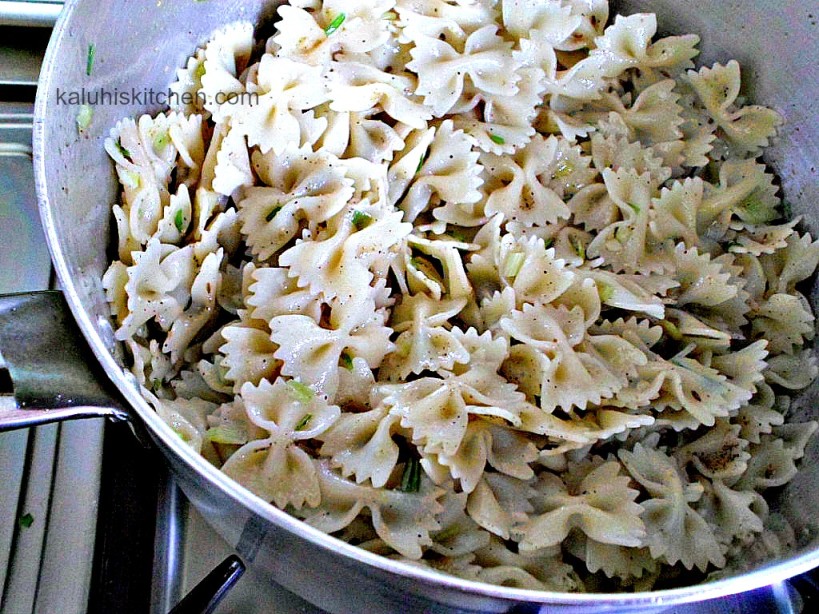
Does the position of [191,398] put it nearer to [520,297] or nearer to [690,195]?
[520,297]

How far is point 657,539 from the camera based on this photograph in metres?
1.10

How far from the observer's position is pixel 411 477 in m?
1.09

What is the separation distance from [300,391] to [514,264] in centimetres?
41

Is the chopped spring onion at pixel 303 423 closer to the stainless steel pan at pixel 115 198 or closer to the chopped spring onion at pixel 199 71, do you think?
the stainless steel pan at pixel 115 198

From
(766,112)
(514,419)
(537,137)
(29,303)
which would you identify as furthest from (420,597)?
(766,112)

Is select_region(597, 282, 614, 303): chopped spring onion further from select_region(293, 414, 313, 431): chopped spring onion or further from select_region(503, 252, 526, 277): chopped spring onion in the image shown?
select_region(293, 414, 313, 431): chopped spring onion

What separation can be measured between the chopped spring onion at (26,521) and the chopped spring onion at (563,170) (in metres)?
1.04

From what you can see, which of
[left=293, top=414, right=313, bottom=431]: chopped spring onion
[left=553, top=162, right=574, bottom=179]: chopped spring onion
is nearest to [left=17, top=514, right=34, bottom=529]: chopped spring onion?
[left=293, top=414, right=313, bottom=431]: chopped spring onion

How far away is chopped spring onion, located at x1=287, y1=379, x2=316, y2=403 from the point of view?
3.68 feet

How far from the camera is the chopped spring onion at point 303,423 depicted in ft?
3.57

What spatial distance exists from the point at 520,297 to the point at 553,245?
0.55 ft

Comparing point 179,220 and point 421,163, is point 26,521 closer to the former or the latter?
point 179,220

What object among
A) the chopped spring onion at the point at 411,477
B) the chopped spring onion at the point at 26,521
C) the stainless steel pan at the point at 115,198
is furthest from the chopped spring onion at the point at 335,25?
the chopped spring onion at the point at 26,521

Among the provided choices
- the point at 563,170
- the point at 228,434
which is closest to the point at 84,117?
the point at 228,434
